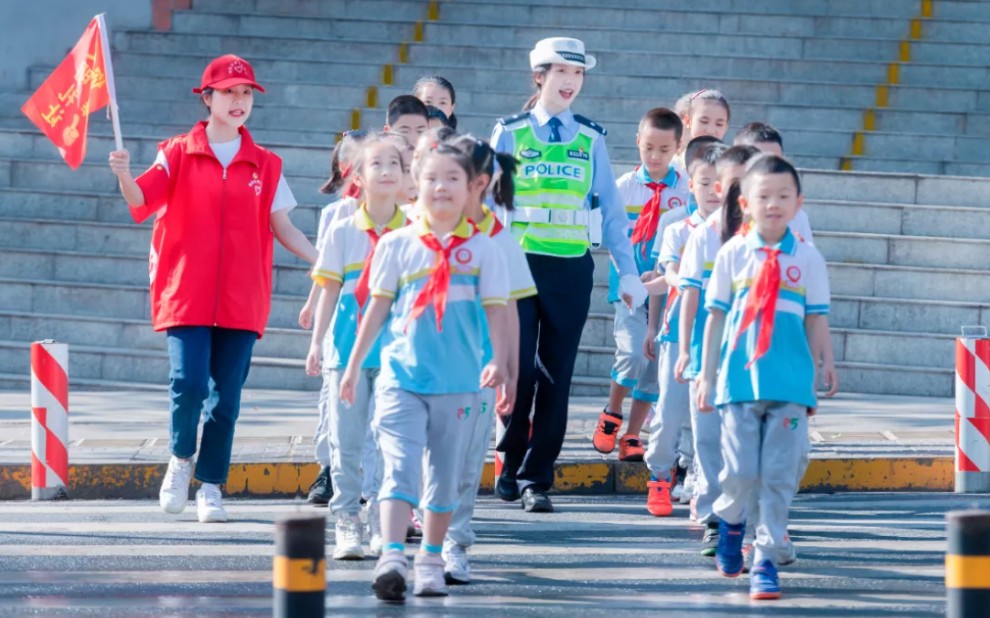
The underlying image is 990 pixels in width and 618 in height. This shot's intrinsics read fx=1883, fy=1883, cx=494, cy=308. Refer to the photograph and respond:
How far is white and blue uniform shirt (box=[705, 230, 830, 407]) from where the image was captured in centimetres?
677

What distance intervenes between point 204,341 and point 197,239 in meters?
0.46

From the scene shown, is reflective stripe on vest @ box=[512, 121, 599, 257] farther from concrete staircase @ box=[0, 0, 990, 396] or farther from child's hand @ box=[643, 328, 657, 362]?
concrete staircase @ box=[0, 0, 990, 396]

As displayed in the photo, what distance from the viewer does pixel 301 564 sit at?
15.5 feet

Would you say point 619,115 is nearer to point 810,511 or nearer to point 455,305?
point 810,511

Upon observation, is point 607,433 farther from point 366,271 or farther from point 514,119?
point 366,271

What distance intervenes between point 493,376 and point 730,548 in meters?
1.16

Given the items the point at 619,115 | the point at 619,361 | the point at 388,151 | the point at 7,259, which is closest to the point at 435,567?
the point at 388,151

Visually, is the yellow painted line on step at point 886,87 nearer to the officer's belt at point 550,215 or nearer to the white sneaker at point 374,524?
the officer's belt at point 550,215

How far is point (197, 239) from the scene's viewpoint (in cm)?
838

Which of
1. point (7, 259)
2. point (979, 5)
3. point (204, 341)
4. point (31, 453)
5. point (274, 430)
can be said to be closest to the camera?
point (204, 341)

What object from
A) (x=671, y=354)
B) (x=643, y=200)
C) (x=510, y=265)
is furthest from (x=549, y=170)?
(x=510, y=265)

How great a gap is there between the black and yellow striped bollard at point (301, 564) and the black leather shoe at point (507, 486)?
14.0 ft

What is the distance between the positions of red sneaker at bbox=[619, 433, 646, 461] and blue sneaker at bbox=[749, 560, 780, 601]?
2930mm

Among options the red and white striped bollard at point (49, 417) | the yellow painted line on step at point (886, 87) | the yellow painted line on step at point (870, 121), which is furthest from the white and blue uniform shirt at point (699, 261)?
the yellow painted line on step at point (870, 121)
